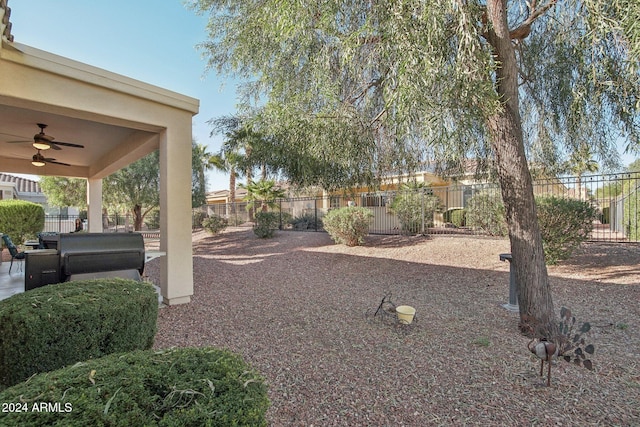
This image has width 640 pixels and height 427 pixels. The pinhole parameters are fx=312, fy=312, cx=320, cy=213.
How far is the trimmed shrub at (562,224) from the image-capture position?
6457mm

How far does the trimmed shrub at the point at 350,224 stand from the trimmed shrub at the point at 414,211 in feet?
5.74

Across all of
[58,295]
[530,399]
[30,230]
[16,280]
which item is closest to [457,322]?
[530,399]

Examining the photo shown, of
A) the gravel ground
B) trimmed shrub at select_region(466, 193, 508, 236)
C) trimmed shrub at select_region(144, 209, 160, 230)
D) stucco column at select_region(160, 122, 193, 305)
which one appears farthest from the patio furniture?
trimmed shrub at select_region(144, 209, 160, 230)

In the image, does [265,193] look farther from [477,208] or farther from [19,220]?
[477,208]

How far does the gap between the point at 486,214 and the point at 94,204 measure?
12.0 metres

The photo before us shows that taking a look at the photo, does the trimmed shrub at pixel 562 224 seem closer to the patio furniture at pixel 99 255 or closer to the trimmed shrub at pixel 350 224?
the trimmed shrub at pixel 350 224

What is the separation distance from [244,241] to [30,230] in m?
7.96

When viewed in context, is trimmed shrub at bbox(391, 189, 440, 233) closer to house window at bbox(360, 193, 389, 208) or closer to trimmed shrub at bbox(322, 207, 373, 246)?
house window at bbox(360, 193, 389, 208)

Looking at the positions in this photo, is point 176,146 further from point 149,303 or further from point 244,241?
point 244,241

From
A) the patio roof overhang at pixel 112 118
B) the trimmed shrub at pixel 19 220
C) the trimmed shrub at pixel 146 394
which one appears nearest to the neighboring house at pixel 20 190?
the trimmed shrub at pixel 19 220

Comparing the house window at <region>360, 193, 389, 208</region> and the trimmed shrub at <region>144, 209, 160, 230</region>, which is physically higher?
the house window at <region>360, 193, 389, 208</region>

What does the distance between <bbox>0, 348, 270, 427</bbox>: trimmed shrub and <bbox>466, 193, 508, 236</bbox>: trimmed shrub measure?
351 inches

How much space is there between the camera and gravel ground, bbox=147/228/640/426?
238 cm

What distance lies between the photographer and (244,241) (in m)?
12.8
